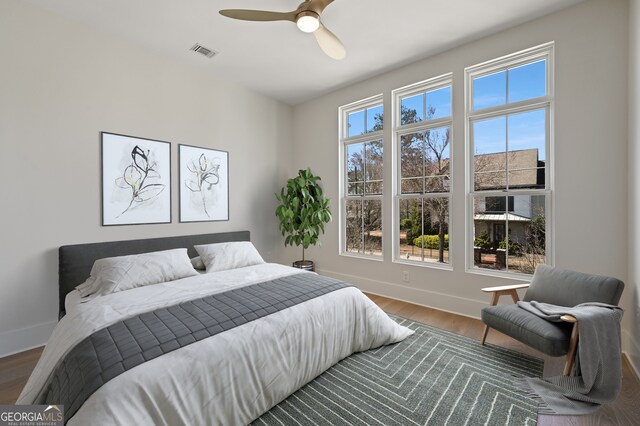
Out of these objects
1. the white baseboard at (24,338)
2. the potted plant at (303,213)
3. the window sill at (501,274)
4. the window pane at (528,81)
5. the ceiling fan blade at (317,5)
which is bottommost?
the white baseboard at (24,338)

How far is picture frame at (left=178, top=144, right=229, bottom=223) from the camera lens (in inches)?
137

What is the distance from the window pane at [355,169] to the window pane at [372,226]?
277mm

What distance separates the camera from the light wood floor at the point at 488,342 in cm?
159

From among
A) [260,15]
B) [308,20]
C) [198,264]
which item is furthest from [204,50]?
[198,264]

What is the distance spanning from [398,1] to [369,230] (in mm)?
2735

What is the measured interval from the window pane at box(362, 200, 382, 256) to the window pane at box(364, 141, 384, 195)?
7.7 inches

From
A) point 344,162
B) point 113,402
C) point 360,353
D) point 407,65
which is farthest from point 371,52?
point 113,402

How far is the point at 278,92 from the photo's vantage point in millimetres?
4344

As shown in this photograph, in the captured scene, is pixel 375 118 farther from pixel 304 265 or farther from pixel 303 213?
pixel 304 265

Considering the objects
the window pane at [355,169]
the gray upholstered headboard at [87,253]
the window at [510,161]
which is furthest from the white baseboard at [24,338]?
the window at [510,161]

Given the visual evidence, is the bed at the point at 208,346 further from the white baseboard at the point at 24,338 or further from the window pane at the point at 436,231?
the window pane at the point at 436,231

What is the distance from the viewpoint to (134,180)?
10.0 ft

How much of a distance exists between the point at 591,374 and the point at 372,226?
2.67 meters

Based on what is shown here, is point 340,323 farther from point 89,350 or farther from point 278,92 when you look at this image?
point 278,92
